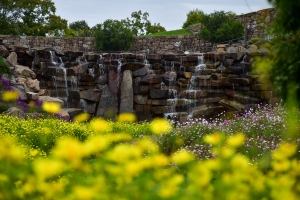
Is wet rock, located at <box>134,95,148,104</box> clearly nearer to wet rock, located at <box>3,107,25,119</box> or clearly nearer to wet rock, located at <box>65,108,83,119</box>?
wet rock, located at <box>65,108,83,119</box>

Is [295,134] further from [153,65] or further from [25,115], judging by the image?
[153,65]

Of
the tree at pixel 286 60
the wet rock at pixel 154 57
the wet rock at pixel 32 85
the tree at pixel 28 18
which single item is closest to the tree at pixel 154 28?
the tree at pixel 28 18

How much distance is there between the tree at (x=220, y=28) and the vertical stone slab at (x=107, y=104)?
1019 cm

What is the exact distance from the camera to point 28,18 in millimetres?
32156

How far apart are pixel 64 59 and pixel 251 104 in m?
7.58

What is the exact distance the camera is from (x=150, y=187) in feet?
8.27

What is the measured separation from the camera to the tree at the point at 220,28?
78.1 ft

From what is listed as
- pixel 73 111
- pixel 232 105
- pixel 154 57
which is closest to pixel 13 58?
pixel 73 111

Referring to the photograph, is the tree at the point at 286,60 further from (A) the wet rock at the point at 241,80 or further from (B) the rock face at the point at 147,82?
(A) the wet rock at the point at 241,80

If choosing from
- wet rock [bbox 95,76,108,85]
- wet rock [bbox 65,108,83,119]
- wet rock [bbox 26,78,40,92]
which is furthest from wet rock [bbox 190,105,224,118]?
wet rock [bbox 26,78,40,92]

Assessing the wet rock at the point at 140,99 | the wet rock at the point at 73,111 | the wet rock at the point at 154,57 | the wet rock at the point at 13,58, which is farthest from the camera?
the wet rock at the point at 154,57

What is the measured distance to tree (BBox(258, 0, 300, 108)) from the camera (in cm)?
332

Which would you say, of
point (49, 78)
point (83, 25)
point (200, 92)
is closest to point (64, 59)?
point (49, 78)

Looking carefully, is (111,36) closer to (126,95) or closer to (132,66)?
(132,66)
